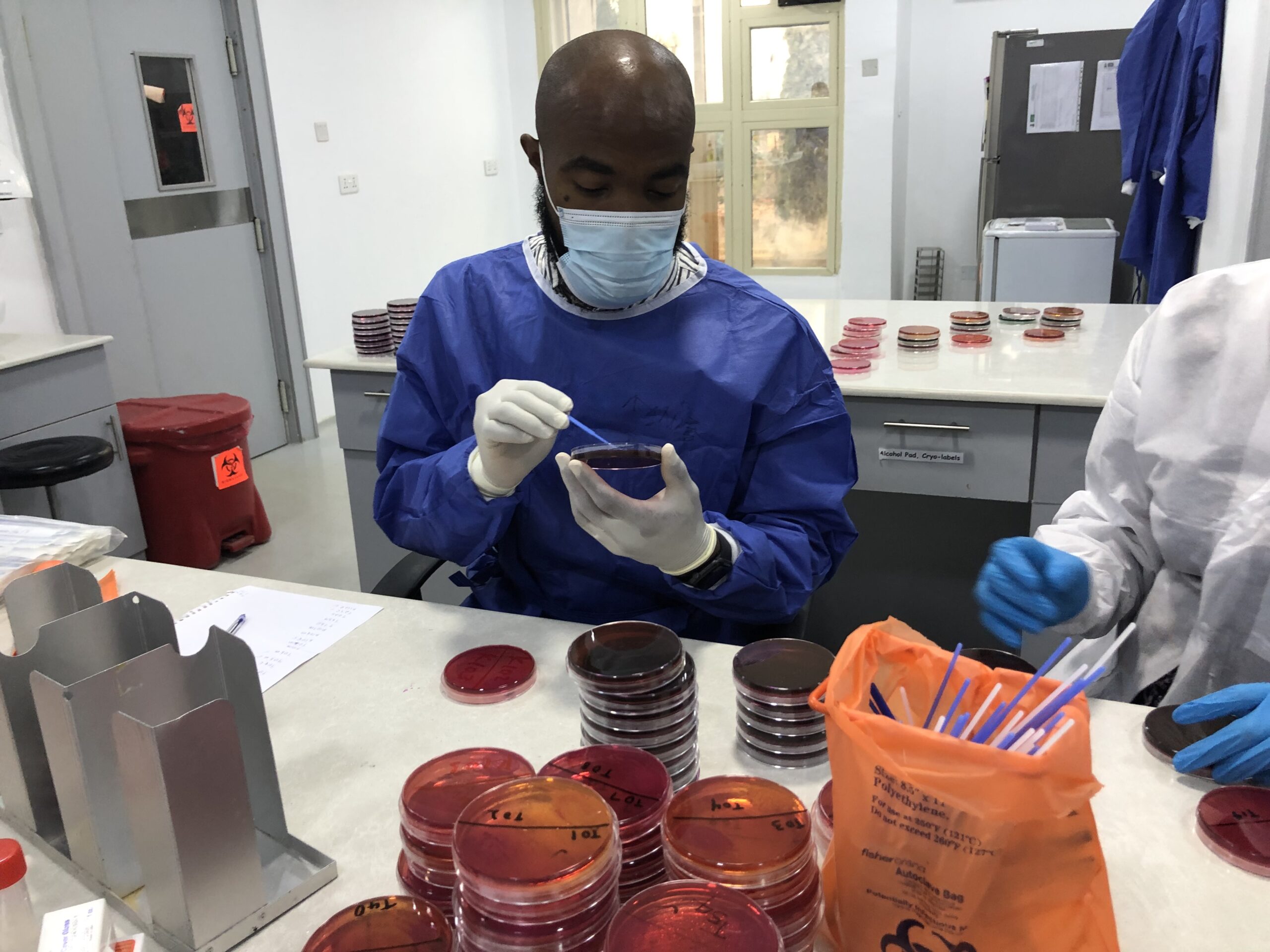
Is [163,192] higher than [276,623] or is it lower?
higher

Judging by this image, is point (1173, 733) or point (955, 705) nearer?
point (955, 705)

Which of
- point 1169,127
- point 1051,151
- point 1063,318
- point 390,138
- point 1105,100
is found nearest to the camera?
point 1063,318

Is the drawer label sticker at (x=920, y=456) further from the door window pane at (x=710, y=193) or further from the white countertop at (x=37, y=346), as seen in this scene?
the door window pane at (x=710, y=193)

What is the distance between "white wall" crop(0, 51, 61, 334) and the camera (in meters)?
3.17

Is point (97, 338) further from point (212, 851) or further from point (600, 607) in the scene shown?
point (212, 851)

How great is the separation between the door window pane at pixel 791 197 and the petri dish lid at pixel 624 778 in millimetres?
5430

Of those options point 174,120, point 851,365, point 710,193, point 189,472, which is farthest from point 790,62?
point 189,472

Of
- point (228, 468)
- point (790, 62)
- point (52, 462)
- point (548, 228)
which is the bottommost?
point (228, 468)

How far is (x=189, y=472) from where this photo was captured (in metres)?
3.06

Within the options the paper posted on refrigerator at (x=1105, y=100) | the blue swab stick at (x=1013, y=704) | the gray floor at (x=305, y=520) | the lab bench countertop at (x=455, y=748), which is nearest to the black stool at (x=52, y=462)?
the gray floor at (x=305, y=520)

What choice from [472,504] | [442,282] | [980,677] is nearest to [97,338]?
[442,282]

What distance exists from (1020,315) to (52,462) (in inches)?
102

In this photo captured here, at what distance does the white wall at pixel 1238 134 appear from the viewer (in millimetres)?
2939

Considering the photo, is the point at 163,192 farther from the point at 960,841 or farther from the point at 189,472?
the point at 960,841
